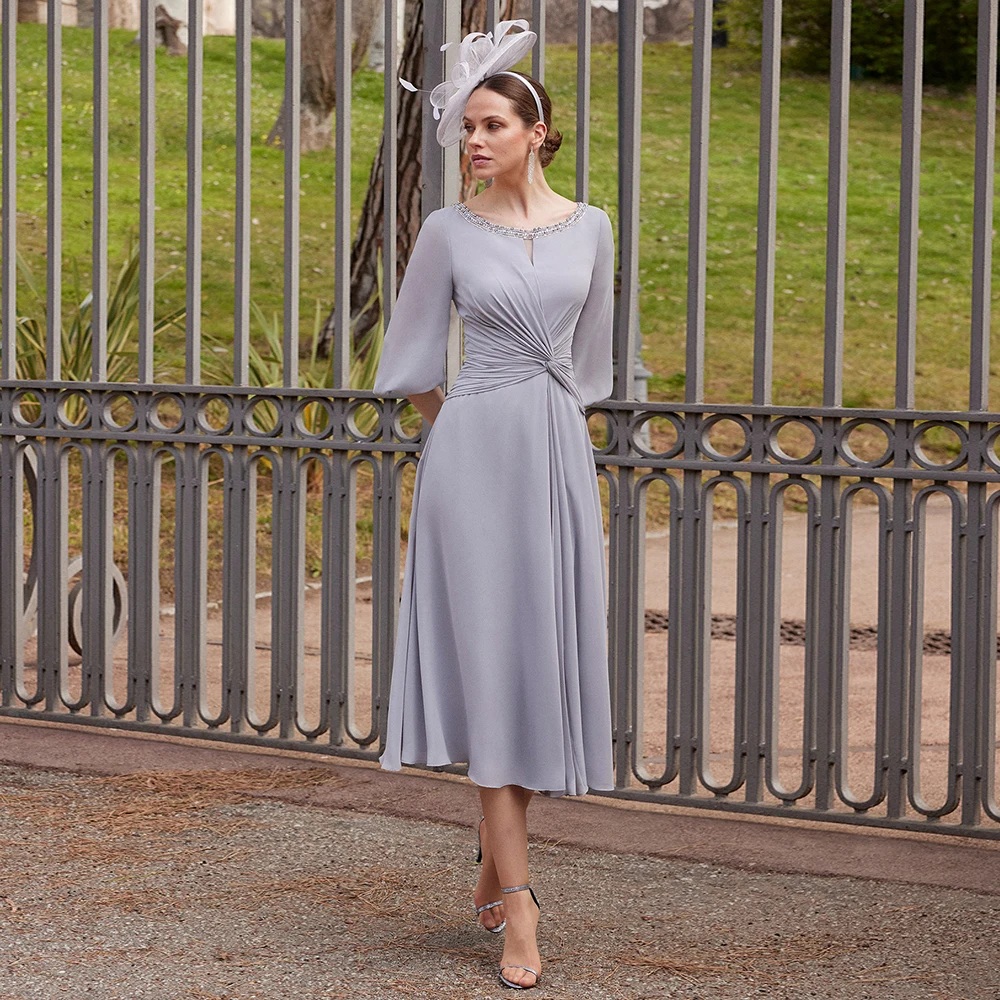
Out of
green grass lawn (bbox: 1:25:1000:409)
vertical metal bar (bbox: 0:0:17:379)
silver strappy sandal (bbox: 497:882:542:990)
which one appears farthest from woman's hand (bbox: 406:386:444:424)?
green grass lawn (bbox: 1:25:1000:409)

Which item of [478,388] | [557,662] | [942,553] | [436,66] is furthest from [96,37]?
[942,553]

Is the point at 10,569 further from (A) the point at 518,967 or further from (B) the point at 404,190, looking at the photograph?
(B) the point at 404,190

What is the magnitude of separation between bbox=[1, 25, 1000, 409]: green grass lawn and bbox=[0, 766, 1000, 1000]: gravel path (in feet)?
28.5

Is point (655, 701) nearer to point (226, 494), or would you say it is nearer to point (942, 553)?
point (226, 494)

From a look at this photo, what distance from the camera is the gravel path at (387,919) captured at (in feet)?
11.6

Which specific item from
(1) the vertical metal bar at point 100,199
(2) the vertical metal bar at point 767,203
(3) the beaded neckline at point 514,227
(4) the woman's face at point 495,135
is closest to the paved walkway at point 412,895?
(2) the vertical metal bar at point 767,203

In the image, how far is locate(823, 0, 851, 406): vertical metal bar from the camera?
15.0 feet

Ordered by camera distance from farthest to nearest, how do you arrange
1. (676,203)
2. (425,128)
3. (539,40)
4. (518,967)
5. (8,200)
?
(676,203), (8,200), (425,128), (539,40), (518,967)

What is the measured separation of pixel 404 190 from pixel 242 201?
572cm

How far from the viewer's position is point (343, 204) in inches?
203

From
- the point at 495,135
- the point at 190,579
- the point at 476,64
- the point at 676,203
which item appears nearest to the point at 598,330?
the point at 495,135

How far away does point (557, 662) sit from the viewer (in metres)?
3.57

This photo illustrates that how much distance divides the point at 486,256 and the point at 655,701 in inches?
128

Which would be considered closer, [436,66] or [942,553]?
Answer: [436,66]
